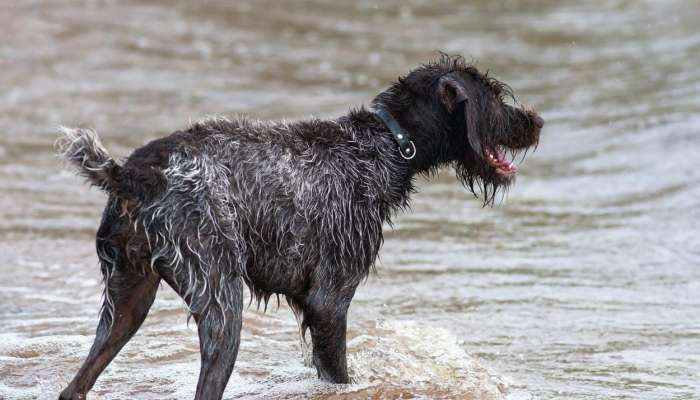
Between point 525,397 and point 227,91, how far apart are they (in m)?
10.0

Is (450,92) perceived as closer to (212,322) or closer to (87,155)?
(212,322)

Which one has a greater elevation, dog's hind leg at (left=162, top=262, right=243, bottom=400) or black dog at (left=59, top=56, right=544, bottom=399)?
black dog at (left=59, top=56, right=544, bottom=399)

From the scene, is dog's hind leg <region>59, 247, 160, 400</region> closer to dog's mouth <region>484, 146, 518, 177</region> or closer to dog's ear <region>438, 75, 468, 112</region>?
dog's ear <region>438, 75, 468, 112</region>

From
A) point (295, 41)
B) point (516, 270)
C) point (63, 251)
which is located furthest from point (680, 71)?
point (63, 251)

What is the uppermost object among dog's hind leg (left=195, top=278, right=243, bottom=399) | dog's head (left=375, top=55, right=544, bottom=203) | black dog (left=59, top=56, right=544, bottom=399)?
dog's head (left=375, top=55, right=544, bottom=203)

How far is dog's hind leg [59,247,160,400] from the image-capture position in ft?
18.8

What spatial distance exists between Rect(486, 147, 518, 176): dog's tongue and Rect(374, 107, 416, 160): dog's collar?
0.45 metres

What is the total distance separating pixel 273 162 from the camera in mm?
5863

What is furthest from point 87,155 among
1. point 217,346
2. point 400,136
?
point 400,136

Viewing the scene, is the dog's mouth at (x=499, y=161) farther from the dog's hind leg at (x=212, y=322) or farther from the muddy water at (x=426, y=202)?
the dog's hind leg at (x=212, y=322)

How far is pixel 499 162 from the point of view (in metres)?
6.58

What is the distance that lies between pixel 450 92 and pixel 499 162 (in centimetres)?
54

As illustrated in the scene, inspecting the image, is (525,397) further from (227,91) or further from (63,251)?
(227,91)

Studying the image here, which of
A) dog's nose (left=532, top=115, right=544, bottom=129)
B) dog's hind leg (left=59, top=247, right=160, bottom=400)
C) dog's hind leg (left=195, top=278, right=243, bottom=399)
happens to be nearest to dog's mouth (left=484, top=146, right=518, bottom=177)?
dog's nose (left=532, top=115, right=544, bottom=129)
